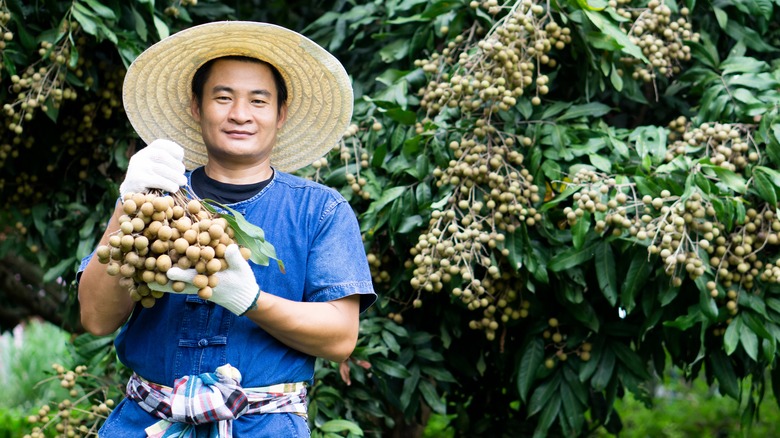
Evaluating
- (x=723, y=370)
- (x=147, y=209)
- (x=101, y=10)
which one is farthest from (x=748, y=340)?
(x=101, y=10)

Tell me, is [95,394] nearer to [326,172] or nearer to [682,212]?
[326,172]

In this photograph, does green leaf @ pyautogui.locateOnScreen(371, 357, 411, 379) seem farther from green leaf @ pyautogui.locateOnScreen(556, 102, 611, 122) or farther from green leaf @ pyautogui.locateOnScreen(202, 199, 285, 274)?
green leaf @ pyautogui.locateOnScreen(202, 199, 285, 274)

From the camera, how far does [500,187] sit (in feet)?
9.80

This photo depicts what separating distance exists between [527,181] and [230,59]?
45.7 inches

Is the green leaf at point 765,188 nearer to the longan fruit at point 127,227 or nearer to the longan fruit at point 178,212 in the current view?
the longan fruit at point 178,212

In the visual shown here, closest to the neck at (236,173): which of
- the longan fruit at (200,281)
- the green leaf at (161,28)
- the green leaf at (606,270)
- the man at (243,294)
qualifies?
the man at (243,294)

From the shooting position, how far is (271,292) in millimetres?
2119

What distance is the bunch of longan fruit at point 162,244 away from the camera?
1768 millimetres

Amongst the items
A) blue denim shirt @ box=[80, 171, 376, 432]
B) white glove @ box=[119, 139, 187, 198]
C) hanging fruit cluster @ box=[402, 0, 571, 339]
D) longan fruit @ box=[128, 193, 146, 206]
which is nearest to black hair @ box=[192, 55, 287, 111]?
blue denim shirt @ box=[80, 171, 376, 432]

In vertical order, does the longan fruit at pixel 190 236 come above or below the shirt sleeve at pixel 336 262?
above

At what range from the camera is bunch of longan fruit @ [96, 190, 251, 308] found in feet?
5.80

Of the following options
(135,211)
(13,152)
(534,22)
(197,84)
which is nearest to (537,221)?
(534,22)

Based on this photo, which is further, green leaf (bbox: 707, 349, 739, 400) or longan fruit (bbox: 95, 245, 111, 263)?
green leaf (bbox: 707, 349, 739, 400)

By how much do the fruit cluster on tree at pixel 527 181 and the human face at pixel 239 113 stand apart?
2.70 ft
